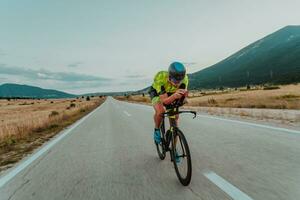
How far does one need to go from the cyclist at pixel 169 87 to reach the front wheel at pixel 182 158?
23.7 inches

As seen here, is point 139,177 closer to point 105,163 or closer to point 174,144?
point 174,144

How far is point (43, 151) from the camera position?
8.38m

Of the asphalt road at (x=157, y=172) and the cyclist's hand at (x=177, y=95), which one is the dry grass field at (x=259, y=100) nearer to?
the asphalt road at (x=157, y=172)

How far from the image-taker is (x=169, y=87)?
18.1ft

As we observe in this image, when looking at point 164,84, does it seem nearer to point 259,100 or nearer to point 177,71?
point 177,71

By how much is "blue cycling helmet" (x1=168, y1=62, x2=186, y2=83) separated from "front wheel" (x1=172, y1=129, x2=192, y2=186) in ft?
2.90

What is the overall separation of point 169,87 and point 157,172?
1.49 meters

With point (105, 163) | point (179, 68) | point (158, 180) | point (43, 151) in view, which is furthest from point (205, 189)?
point (43, 151)

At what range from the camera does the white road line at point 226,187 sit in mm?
3843

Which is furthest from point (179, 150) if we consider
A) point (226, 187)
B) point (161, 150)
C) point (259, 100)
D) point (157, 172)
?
point (259, 100)

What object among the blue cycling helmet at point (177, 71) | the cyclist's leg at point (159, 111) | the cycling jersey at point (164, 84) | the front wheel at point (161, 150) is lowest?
the front wheel at point (161, 150)

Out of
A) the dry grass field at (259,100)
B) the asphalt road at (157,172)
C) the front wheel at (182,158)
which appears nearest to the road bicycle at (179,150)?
the front wheel at (182,158)

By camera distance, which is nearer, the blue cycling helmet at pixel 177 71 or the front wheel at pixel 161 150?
the blue cycling helmet at pixel 177 71

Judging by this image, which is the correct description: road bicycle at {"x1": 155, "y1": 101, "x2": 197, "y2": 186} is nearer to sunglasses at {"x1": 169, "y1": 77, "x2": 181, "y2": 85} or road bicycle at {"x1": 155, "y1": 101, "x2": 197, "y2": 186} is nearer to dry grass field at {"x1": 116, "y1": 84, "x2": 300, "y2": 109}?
sunglasses at {"x1": 169, "y1": 77, "x2": 181, "y2": 85}
